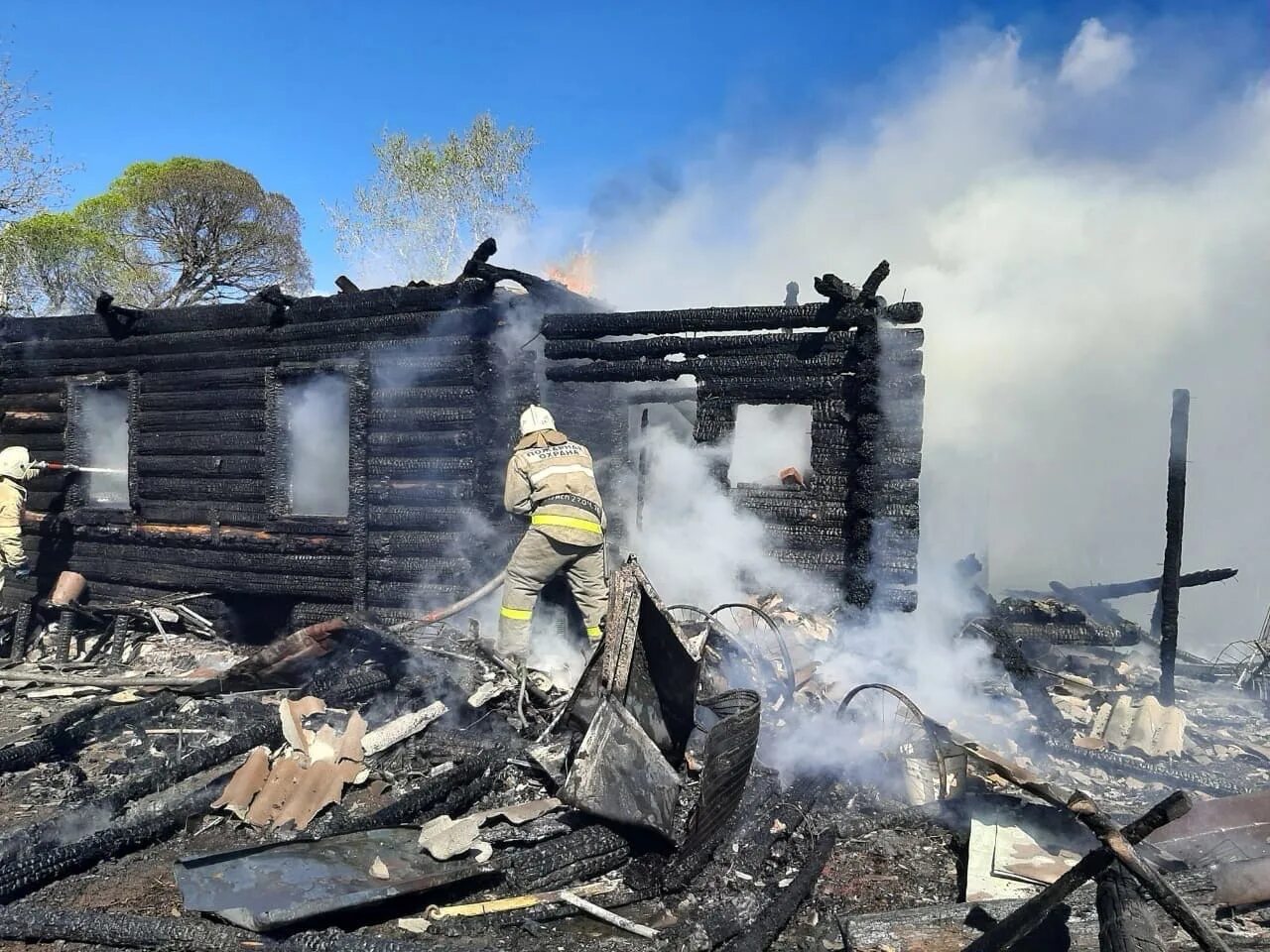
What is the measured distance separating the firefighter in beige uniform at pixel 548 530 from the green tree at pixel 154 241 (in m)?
25.9

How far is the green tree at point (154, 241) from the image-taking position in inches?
1064

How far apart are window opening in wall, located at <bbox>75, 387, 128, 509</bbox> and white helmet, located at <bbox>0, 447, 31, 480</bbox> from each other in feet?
2.25

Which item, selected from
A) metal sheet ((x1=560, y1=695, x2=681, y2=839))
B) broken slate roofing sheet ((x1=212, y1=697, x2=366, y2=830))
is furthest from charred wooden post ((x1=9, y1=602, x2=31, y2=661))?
metal sheet ((x1=560, y1=695, x2=681, y2=839))

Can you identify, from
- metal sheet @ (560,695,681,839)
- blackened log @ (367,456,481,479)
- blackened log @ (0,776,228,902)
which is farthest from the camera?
blackened log @ (367,456,481,479)

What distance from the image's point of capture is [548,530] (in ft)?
23.0

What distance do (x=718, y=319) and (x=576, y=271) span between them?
13960mm

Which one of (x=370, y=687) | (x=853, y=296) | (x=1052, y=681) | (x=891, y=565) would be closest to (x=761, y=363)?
(x=853, y=296)

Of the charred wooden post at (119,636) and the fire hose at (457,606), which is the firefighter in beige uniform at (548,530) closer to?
the fire hose at (457,606)

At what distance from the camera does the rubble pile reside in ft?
12.4

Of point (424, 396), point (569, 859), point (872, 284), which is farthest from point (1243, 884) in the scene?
point (424, 396)

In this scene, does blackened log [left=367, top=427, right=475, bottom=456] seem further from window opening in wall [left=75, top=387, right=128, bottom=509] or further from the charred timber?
window opening in wall [left=75, top=387, right=128, bottom=509]

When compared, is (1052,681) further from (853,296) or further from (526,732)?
(526,732)

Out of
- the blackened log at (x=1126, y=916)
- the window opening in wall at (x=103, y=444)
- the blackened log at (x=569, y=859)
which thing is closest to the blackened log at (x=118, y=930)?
the blackened log at (x=569, y=859)

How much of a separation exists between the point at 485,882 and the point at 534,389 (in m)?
5.65
